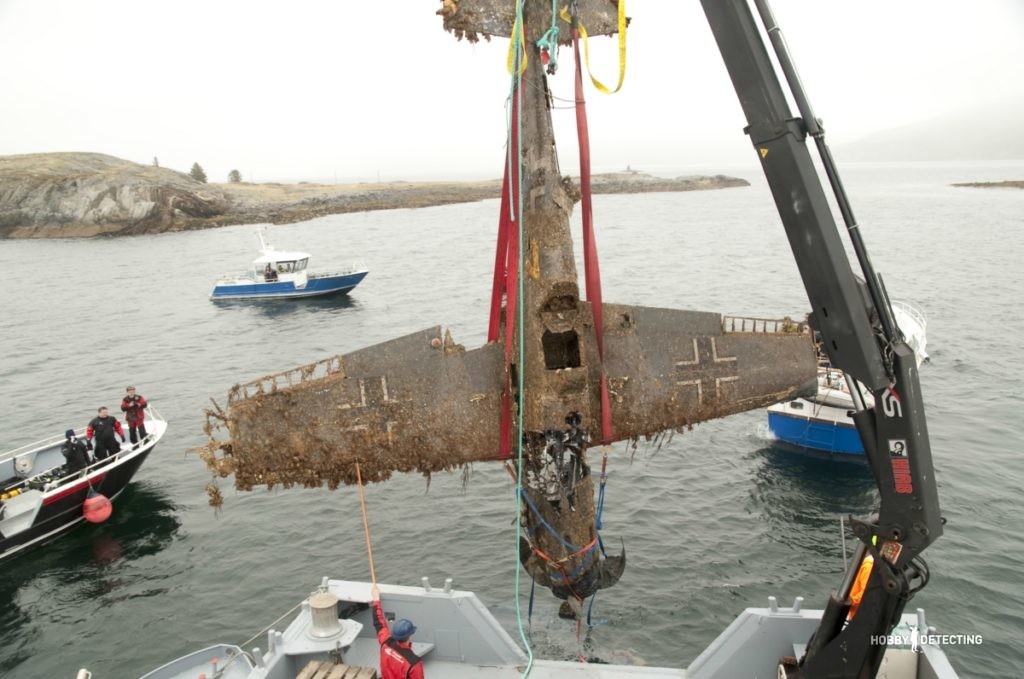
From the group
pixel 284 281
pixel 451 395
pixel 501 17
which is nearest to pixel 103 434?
pixel 451 395

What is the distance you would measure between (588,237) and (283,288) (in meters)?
42.5

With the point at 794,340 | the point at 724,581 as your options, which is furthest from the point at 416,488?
the point at 794,340

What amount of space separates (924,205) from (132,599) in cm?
11283

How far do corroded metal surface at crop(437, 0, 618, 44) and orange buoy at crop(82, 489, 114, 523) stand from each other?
53.1ft

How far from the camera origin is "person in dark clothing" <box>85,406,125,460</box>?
19.5m

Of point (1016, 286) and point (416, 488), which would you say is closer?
point (416, 488)

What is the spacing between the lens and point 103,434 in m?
19.6

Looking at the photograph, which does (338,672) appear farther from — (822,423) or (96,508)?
(822,423)

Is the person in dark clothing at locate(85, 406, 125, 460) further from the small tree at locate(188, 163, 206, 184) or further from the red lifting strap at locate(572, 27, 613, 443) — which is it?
the small tree at locate(188, 163, 206, 184)

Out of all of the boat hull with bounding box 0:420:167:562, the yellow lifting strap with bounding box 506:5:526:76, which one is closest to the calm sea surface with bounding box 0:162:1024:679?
the boat hull with bounding box 0:420:167:562

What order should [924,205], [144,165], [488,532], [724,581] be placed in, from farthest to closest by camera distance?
[144,165], [924,205], [488,532], [724,581]

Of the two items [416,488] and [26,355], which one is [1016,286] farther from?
[26,355]

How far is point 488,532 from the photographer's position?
18.2m

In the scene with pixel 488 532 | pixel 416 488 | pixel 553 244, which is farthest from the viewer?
pixel 416 488
